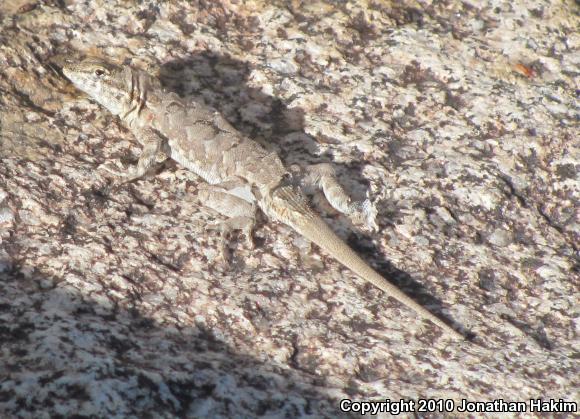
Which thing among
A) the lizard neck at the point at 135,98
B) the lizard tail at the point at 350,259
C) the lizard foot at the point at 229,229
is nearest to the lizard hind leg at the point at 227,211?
the lizard foot at the point at 229,229

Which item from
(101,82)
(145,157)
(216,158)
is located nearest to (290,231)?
(216,158)

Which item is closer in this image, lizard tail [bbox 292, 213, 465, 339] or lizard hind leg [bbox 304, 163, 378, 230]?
lizard tail [bbox 292, 213, 465, 339]

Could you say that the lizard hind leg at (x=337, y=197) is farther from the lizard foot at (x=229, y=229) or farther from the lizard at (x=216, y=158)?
the lizard foot at (x=229, y=229)

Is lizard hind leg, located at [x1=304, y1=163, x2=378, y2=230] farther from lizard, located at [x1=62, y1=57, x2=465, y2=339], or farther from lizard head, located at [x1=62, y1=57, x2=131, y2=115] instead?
lizard head, located at [x1=62, y1=57, x2=131, y2=115]

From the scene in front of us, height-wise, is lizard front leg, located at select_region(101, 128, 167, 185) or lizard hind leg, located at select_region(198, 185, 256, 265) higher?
lizard front leg, located at select_region(101, 128, 167, 185)

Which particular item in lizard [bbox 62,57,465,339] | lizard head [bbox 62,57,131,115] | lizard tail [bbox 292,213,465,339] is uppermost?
lizard head [bbox 62,57,131,115]

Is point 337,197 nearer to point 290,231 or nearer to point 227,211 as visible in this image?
point 290,231

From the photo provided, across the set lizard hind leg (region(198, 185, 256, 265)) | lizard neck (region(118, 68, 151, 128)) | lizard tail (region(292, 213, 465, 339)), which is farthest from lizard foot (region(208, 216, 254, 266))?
lizard neck (region(118, 68, 151, 128))

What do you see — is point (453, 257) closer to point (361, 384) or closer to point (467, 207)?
point (467, 207)
